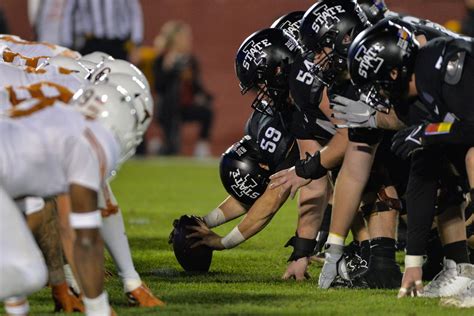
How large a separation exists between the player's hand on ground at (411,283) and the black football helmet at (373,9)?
162cm

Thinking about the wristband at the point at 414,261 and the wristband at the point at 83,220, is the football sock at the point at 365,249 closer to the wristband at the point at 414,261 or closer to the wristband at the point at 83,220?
the wristband at the point at 414,261

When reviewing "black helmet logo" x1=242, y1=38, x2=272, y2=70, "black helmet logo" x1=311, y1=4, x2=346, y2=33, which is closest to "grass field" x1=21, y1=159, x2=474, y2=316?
"black helmet logo" x1=242, y1=38, x2=272, y2=70

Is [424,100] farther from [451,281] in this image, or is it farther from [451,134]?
[451,281]

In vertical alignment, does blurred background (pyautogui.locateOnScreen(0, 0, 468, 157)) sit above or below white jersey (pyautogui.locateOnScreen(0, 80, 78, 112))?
below

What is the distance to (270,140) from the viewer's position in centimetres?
702

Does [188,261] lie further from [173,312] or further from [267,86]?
[173,312]

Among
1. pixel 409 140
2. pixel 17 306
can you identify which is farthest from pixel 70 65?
pixel 17 306

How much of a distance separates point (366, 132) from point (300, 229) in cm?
74

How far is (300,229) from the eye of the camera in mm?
6652

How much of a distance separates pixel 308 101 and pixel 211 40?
13.0 m

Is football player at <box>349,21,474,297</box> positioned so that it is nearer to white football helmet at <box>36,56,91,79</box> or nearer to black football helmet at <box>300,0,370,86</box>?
black football helmet at <box>300,0,370,86</box>

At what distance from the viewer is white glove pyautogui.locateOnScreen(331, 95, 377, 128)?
6105 millimetres

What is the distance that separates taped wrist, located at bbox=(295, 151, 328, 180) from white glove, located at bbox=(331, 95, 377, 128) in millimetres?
256

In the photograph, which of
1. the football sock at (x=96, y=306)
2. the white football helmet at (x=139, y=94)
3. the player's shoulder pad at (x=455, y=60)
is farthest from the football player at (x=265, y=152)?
the football sock at (x=96, y=306)
